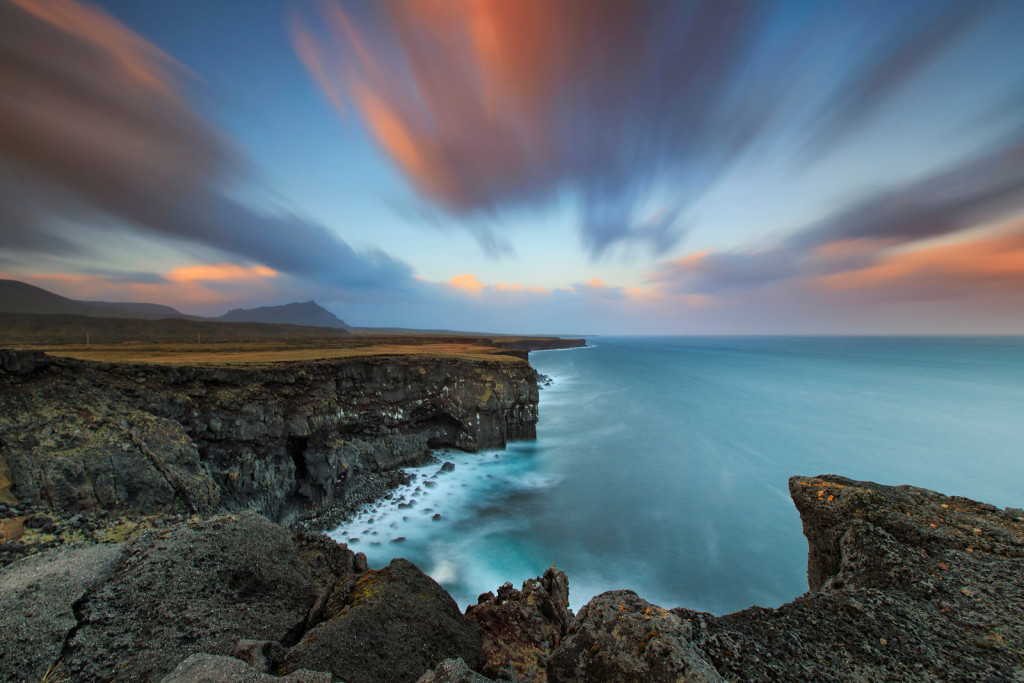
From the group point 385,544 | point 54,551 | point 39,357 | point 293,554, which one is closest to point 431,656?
point 293,554

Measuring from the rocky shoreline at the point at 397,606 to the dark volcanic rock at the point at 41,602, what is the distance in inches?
0.9

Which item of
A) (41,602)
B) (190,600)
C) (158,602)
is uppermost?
(41,602)

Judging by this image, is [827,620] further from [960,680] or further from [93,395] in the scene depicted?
[93,395]

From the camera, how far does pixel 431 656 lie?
5.00 meters

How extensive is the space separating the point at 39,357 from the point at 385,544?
45.1 feet

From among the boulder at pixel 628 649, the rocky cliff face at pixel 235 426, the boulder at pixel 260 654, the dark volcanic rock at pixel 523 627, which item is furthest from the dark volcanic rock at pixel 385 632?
the rocky cliff face at pixel 235 426

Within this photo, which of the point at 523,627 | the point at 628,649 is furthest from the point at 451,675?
the point at 523,627

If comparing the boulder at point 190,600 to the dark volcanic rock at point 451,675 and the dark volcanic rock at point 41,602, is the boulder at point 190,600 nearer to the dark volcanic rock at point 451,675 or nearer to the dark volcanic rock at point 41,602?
the dark volcanic rock at point 41,602

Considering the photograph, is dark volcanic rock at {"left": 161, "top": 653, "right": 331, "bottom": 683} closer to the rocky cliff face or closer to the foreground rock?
the foreground rock

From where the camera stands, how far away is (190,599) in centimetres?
535

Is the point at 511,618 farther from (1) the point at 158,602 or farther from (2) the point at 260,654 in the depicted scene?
(1) the point at 158,602

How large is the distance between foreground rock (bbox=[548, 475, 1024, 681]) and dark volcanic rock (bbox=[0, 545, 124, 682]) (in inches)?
233

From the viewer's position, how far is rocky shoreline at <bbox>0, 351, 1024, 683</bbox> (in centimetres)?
358

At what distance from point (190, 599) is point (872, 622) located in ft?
29.6
